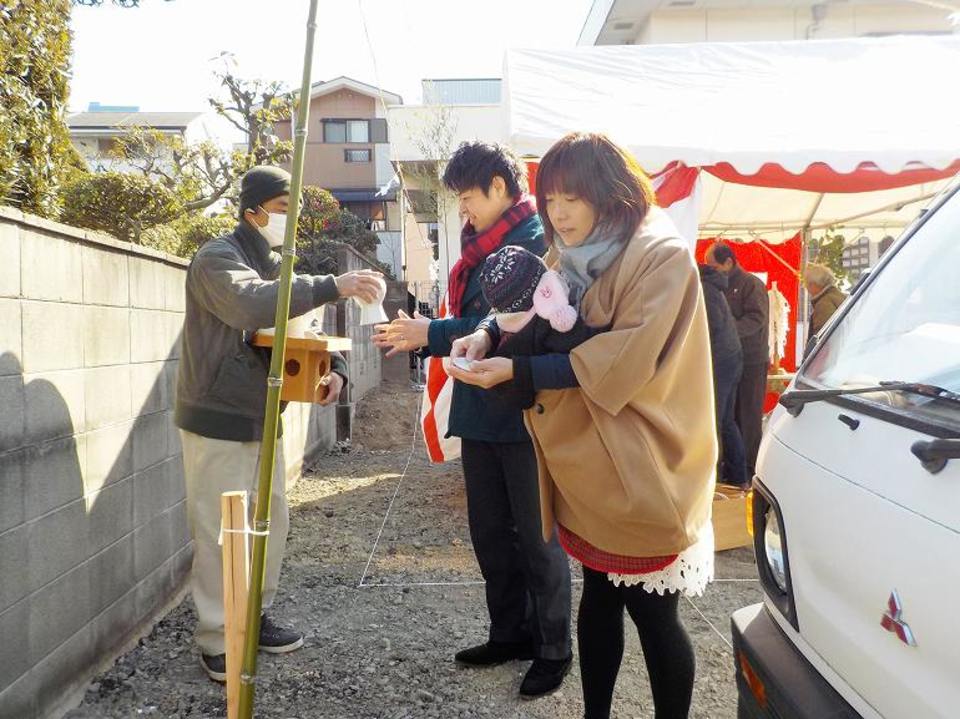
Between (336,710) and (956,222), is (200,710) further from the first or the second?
(956,222)

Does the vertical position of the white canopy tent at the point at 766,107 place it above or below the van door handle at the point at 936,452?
above

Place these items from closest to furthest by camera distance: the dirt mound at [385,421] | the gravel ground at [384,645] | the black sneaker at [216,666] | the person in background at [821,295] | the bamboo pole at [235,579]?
the bamboo pole at [235,579] < the gravel ground at [384,645] < the black sneaker at [216,666] < the person in background at [821,295] < the dirt mound at [385,421]

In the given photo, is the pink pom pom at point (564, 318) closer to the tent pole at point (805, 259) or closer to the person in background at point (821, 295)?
the person in background at point (821, 295)

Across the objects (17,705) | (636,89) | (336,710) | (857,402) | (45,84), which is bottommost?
(336,710)

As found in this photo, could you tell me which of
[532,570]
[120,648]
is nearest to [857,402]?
[532,570]

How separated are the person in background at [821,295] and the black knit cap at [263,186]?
17.0 ft

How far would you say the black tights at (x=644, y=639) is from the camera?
1981mm

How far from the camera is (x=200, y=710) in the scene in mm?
2619

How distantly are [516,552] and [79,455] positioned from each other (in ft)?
4.95

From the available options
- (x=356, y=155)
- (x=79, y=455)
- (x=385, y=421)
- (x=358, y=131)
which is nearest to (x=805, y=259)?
(x=385, y=421)

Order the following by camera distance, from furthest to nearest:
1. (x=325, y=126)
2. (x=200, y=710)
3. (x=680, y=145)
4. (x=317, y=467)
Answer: (x=325, y=126) → (x=317, y=467) → (x=680, y=145) → (x=200, y=710)

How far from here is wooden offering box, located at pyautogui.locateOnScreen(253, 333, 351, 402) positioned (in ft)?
8.89

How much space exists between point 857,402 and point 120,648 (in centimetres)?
261

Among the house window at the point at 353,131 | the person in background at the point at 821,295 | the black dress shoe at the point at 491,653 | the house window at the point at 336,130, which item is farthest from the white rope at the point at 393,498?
the house window at the point at 336,130
